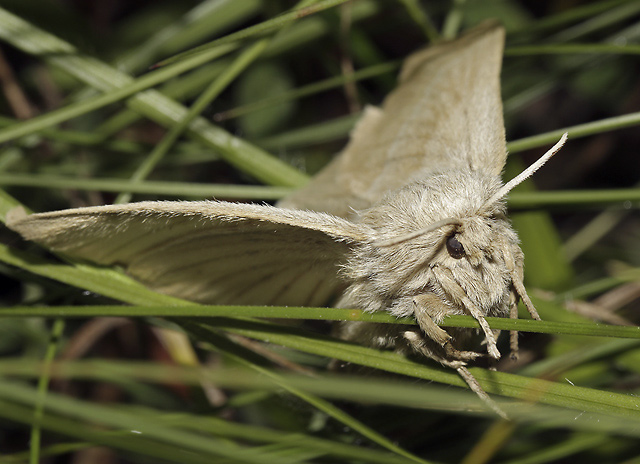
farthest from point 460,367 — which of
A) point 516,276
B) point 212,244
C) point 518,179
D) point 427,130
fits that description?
point 427,130

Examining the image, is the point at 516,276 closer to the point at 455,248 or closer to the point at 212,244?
the point at 455,248

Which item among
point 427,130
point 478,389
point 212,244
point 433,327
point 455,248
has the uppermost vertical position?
point 427,130

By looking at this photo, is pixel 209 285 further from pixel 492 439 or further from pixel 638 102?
pixel 638 102

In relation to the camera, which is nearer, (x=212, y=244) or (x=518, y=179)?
(x=518, y=179)

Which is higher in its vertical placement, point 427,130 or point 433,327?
point 427,130

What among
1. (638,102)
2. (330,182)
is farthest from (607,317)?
(638,102)

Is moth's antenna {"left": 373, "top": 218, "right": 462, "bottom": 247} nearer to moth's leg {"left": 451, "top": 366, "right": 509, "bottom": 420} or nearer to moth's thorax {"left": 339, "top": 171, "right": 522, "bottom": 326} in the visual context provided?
moth's thorax {"left": 339, "top": 171, "right": 522, "bottom": 326}

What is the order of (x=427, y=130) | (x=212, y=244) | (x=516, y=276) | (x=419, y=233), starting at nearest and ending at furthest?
(x=419, y=233), (x=516, y=276), (x=212, y=244), (x=427, y=130)
